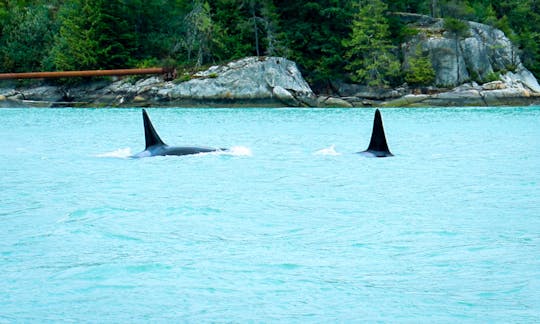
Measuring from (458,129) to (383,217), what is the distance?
52.9ft

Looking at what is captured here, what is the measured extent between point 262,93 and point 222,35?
7503mm

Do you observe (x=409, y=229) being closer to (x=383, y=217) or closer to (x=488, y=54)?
(x=383, y=217)

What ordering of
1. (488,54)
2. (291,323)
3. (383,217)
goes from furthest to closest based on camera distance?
(488,54)
(383,217)
(291,323)

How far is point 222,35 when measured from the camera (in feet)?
156

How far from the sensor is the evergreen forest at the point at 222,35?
155ft

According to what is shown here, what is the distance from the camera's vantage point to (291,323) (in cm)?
512

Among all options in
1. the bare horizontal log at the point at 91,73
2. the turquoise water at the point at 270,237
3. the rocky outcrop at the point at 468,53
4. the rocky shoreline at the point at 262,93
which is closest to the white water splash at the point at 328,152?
the turquoise water at the point at 270,237

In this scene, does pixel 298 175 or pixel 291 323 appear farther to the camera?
pixel 298 175

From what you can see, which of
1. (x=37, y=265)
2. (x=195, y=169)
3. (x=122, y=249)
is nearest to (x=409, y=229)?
(x=122, y=249)

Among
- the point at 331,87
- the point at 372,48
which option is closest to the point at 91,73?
the point at 331,87

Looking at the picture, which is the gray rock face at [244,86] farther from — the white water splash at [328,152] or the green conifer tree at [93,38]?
the white water splash at [328,152]

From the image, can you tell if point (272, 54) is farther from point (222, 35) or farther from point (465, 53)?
point (465, 53)

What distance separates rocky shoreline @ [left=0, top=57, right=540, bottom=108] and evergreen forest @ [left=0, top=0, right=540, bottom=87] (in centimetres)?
239

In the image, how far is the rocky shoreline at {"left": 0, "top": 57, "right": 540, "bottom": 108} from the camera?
42.6m
